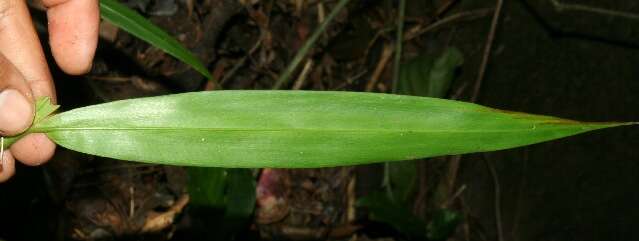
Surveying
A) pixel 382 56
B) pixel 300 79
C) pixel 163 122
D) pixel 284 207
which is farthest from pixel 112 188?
pixel 163 122

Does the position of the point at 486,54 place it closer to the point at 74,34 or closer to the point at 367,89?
the point at 367,89

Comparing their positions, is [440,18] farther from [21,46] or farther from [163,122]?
[163,122]

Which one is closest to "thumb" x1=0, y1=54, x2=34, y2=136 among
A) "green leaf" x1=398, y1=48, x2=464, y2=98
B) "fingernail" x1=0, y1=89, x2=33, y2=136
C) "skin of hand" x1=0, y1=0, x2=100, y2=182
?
"fingernail" x1=0, y1=89, x2=33, y2=136

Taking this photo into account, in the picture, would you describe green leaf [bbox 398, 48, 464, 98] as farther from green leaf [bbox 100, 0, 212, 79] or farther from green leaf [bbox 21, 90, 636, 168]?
green leaf [bbox 21, 90, 636, 168]

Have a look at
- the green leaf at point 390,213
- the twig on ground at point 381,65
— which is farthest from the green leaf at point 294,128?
the twig on ground at point 381,65

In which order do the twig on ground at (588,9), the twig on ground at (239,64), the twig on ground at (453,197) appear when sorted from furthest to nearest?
1. the twig on ground at (453,197)
2. the twig on ground at (239,64)
3. the twig on ground at (588,9)

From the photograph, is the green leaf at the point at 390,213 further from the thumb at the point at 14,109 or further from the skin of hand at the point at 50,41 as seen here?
the thumb at the point at 14,109
